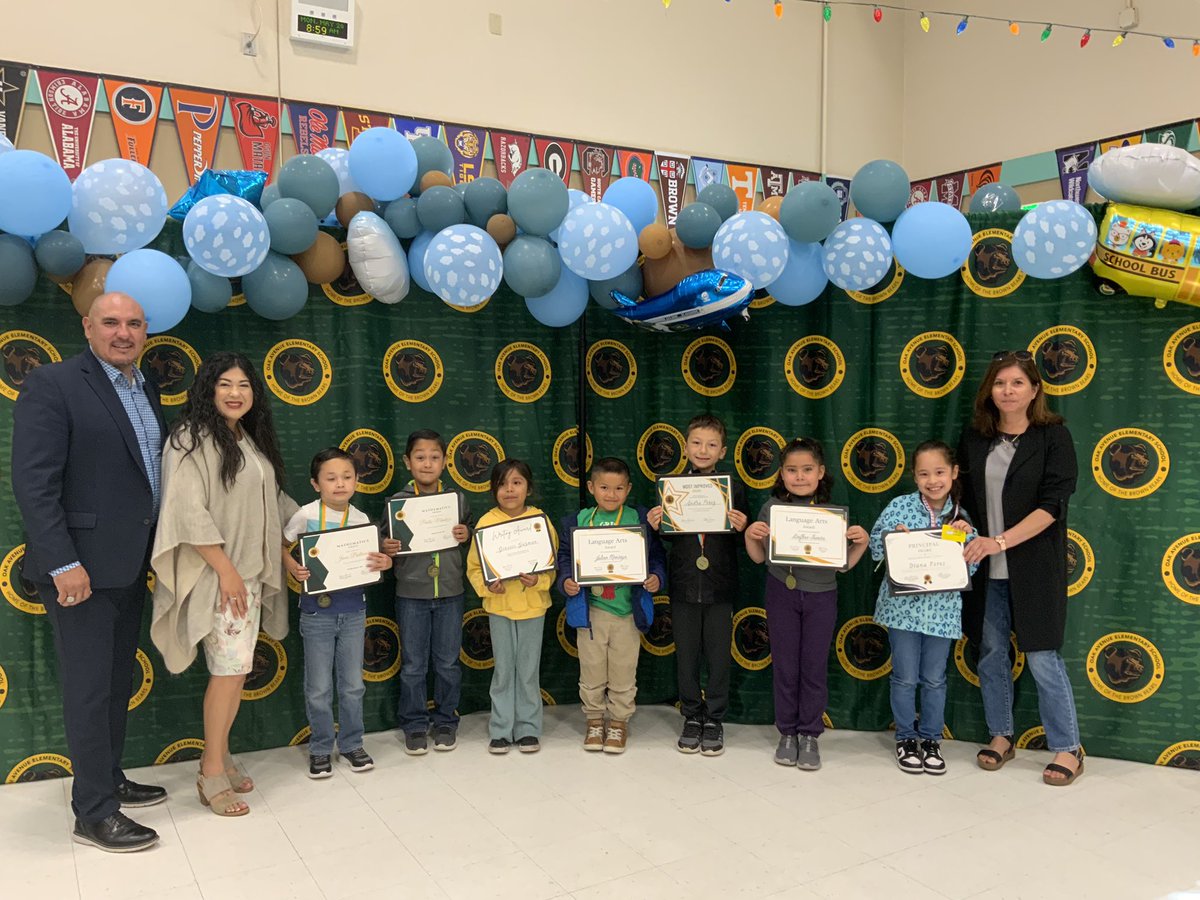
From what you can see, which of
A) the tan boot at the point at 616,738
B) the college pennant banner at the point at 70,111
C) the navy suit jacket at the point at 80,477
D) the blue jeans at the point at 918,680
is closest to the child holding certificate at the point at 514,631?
the tan boot at the point at 616,738

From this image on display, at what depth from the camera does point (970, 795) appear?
127 inches

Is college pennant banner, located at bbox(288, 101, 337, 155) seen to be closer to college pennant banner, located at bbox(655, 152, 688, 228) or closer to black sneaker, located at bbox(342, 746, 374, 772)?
college pennant banner, located at bbox(655, 152, 688, 228)

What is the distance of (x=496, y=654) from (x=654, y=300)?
152cm

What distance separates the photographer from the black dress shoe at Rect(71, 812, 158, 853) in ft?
9.19

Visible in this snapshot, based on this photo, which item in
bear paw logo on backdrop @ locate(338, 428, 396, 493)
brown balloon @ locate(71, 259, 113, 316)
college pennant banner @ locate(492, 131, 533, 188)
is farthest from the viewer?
college pennant banner @ locate(492, 131, 533, 188)

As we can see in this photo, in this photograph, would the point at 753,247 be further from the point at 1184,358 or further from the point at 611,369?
the point at 1184,358

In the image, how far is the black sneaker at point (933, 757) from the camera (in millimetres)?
3419

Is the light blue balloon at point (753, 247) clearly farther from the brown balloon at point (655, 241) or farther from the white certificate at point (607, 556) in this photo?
the white certificate at point (607, 556)

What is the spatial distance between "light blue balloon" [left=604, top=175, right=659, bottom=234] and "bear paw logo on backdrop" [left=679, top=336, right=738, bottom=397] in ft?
2.10

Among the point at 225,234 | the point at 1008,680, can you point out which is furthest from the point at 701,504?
the point at 225,234

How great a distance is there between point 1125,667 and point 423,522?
270 centimetres

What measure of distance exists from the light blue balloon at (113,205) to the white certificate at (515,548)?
1.55 m

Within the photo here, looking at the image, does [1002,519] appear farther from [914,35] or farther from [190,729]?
[914,35]

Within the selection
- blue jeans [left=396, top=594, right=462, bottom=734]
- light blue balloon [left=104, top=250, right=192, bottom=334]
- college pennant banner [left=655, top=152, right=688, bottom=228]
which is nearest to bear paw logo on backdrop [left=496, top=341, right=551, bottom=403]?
blue jeans [left=396, top=594, right=462, bottom=734]
